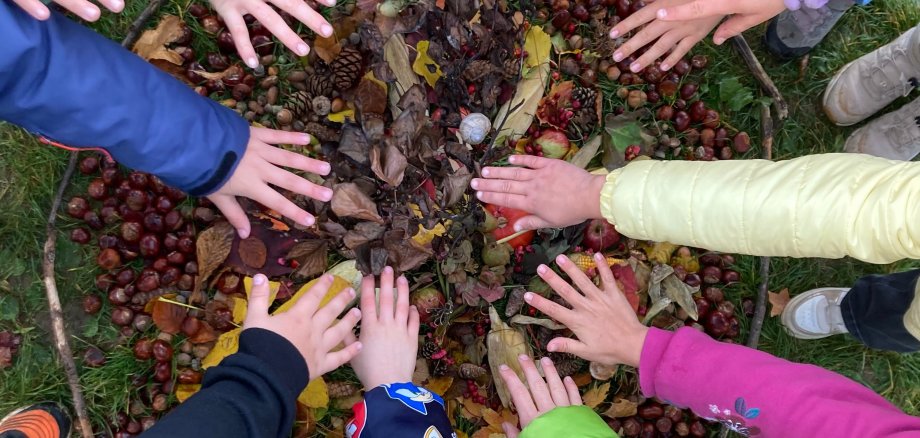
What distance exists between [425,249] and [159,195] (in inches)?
35.8

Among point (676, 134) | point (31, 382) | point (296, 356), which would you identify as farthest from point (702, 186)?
point (31, 382)

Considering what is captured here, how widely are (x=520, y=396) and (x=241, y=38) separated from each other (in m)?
1.28

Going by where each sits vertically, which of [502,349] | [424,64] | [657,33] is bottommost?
[502,349]

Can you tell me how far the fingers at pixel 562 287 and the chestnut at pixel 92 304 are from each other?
1429mm

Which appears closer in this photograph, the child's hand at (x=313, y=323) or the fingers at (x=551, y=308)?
the child's hand at (x=313, y=323)

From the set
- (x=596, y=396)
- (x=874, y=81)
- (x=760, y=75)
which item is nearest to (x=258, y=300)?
(x=596, y=396)

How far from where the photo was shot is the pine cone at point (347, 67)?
204 centimetres

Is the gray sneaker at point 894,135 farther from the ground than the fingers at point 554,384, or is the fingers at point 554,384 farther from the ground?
the gray sneaker at point 894,135

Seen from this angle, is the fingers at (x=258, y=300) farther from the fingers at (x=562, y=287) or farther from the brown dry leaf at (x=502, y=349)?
the fingers at (x=562, y=287)

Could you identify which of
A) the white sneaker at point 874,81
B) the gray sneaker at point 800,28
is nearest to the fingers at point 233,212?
the gray sneaker at point 800,28

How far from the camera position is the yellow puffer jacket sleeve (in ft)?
4.77

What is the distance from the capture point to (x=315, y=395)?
80.9 inches

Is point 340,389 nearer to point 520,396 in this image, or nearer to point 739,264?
point 520,396

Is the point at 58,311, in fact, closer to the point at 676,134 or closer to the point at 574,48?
the point at 574,48
